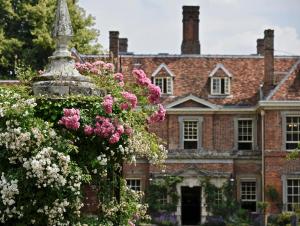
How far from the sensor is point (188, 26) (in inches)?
1692

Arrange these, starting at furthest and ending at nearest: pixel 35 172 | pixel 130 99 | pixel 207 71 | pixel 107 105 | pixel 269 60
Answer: pixel 207 71 < pixel 269 60 < pixel 130 99 < pixel 107 105 < pixel 35 172

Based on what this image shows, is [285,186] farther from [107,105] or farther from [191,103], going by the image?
[107,105]

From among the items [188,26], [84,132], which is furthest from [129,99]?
[188,26]

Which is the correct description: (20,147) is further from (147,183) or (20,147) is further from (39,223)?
(147,183)

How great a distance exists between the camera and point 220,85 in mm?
40906

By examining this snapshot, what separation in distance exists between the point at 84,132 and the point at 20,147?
1018mm

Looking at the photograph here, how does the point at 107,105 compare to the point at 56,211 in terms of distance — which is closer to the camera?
the point at 56,211

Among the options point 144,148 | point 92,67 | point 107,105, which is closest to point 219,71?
point 92,67

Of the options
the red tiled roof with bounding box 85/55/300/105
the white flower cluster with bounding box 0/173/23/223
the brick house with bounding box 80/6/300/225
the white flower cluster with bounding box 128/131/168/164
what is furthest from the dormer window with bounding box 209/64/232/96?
the white flower cluster with bounding box 0/173/23/223

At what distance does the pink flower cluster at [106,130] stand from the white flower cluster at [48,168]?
73 centimetres

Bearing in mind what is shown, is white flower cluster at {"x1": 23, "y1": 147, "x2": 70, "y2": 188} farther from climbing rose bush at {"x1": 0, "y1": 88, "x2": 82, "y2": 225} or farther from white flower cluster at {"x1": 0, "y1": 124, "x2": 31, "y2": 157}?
white flower cluster at {"x1": 0, "y1": 124, "x2": 31, "y2": 157}

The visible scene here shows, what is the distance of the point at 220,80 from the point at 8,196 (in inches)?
1212

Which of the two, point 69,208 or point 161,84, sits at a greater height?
point 161,84

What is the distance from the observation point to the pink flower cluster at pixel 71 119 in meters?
11.3
